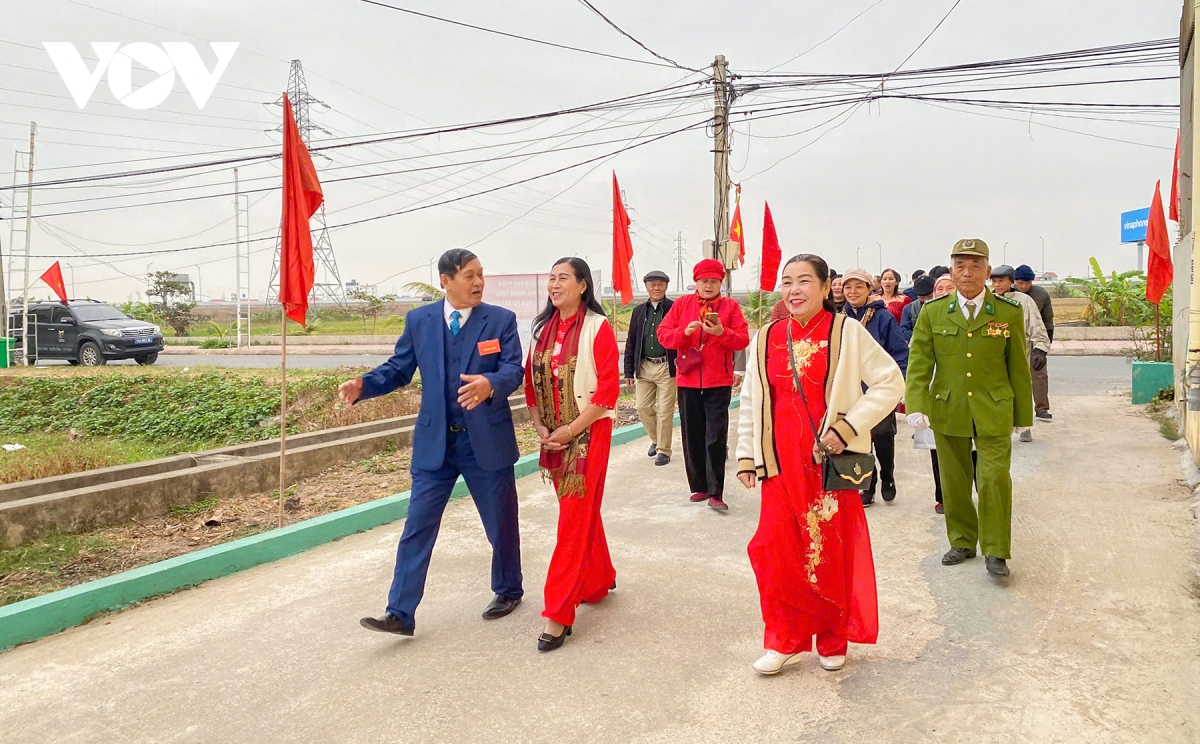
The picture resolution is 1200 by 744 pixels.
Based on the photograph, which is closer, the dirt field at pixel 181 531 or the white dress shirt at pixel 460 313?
the white dress shirt at pixel 460 313

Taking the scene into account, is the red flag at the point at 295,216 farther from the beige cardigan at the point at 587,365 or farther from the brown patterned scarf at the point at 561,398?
the beige cardigan at the point at 587,365

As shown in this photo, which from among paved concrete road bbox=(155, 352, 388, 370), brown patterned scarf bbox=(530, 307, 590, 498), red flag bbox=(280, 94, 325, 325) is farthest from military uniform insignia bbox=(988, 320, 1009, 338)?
paved concrete road bbox=(155, 352, 388, 370)

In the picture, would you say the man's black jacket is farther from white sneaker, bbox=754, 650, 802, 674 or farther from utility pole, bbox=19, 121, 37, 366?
utility pole, bbox=19, 121, 37, 366

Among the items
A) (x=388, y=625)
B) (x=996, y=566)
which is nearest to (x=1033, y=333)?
(x=996, y=566)

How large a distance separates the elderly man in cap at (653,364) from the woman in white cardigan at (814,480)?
4146 mm

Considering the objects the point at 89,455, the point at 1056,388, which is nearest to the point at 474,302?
the point at 89,455

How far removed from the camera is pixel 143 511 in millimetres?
6348

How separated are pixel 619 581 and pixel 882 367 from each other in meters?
2.02

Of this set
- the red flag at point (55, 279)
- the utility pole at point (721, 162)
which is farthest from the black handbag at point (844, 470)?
the red flag at point (55, 279)

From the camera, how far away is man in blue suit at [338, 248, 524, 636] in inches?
157

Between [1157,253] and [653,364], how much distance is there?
6.82 m

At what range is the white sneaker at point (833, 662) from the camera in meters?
3.52

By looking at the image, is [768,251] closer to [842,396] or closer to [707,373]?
[707,373]

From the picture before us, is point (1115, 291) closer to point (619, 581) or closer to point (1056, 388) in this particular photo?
point (1056, 388)
